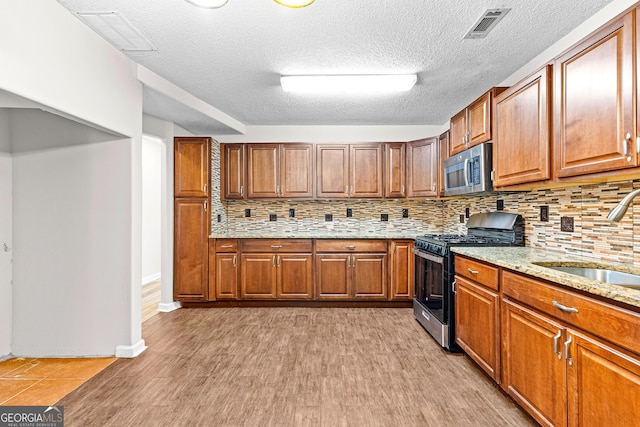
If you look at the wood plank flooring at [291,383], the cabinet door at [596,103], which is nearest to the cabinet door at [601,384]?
the wood plank flooring at [291,383]

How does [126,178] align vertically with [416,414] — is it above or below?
above

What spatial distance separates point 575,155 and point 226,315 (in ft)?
11.6

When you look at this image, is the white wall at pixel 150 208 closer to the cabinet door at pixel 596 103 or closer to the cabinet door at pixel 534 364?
the cabinet door at pixel 534 364

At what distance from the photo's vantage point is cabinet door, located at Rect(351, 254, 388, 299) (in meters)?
4.20

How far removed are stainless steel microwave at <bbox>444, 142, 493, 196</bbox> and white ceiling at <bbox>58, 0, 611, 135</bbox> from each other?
2.27ft

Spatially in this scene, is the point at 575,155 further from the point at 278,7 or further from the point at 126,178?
the point at 126,178

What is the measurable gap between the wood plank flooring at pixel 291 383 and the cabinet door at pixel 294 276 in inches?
28.0

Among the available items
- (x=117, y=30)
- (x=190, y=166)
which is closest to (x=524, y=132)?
(x=117, y=30)

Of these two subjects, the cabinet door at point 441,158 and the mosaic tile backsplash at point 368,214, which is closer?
the mosaic tile backsplash at point 368,214

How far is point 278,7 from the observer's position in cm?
202

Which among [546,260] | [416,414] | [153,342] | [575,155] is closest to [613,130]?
[575,155]

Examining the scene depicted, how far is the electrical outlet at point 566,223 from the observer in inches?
95.8

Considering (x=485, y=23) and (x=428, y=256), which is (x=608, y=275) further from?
(x=485, y=23)

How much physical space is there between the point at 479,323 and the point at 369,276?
1888mm
